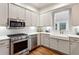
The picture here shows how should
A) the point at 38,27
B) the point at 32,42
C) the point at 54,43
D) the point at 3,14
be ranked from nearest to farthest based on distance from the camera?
the point at 3,14 < the point at 54,43 < the point at 32,42 < the point at 38,27

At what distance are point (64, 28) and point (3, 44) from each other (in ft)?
7.59

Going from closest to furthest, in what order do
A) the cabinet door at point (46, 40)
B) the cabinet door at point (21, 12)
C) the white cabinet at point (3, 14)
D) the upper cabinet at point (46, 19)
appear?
the white cabinet at point (3, 14)
the cabinet door at point (21, 12)
the cabinet door at point (46, 40)
the upper cabinet at point (46, 19)

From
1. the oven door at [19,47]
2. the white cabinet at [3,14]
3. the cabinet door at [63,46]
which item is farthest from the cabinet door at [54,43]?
the white cabinet at [3,14]

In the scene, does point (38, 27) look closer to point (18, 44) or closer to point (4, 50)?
point (18, 44)

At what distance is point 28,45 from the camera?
269cm

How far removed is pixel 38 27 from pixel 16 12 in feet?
5.89

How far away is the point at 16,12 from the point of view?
2.47 metres

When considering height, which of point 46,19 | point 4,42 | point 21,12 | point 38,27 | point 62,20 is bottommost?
point 4,42

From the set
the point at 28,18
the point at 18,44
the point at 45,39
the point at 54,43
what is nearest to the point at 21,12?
the point at 28,18

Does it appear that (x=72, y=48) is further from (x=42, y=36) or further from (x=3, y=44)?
(x=3, y=44)

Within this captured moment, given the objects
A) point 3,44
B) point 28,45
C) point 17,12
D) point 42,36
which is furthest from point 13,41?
point 42,36

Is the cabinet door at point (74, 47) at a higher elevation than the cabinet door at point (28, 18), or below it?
below

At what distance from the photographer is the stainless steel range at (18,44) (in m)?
2.01

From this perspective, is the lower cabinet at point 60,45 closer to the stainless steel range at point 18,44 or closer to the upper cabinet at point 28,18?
the stainless steel range at point 18,44
